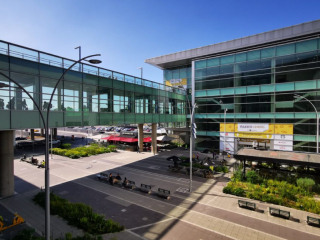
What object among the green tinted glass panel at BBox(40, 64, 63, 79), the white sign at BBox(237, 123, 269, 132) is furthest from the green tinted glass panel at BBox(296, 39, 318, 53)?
the green tinted glass panel at BBox(40, 64, 63, 79)

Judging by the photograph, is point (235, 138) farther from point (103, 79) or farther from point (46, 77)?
point (46, 77)

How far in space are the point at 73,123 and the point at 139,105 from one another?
10967mm

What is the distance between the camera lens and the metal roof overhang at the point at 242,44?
1121 inches

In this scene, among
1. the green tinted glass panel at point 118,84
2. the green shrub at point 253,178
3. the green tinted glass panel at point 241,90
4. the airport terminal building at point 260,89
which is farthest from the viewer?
the green tinted glass panel at point 241,90

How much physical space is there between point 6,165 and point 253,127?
32.6 meters

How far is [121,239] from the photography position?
10859 millimetres

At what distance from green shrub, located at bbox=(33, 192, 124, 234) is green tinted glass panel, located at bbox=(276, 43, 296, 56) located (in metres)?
32.1

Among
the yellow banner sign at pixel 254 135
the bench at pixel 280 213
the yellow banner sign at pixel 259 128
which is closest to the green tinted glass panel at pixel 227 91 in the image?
the yellow banner sign at pixel 259 128

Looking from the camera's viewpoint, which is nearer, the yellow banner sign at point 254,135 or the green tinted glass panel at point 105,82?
the green tinted glass panel at point 105,82

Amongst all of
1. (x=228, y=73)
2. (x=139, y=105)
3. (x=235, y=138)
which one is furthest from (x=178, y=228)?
(x=228, y=73)

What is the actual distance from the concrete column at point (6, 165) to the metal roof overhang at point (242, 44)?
32.9 metres

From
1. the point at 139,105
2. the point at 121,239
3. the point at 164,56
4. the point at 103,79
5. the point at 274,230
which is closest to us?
the point at 121,239

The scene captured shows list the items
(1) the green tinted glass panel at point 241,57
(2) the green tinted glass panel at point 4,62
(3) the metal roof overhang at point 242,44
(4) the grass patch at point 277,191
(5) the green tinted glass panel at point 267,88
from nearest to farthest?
(2) the green tinted glass panel at point 4,62 → (4) the grass patch at point 277,191 → (3) the metal roof overhang at point 242,44 → (5) the green tinted glass panel at point 267,88 → (1) the green tinted glass panel at point 241,57

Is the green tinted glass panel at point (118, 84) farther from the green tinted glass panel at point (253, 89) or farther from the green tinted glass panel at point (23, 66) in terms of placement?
the green tinted glass panel at point (253, 89)
